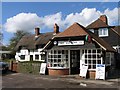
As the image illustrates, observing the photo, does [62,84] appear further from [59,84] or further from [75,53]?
[75,53]

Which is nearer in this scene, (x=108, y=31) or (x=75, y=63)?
(x=75, y=63)

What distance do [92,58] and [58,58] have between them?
3.77m

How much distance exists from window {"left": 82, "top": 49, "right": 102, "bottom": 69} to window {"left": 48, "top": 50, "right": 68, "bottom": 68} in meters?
2.42

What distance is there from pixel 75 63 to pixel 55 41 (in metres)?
3.19

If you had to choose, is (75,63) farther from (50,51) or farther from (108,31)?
(108,31)

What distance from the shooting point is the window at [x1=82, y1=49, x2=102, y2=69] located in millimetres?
22750

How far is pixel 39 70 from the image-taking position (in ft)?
85.0

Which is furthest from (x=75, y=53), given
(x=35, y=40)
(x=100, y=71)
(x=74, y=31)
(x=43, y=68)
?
(x=35, y=40)

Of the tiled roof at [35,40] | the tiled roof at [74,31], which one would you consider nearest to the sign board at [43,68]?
the tiled roof at [74,31]

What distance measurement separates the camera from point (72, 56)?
25.4m

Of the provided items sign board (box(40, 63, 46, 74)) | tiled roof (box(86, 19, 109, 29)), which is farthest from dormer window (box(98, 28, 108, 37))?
sign board (box(40, 63, 46, 74))

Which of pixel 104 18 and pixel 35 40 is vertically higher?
pixel 104 18

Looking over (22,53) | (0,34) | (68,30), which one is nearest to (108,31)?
(68,30)

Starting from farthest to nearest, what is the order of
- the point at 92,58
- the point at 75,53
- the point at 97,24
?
the point at 97,24 → the point at 75,53 → the point at 92,58
